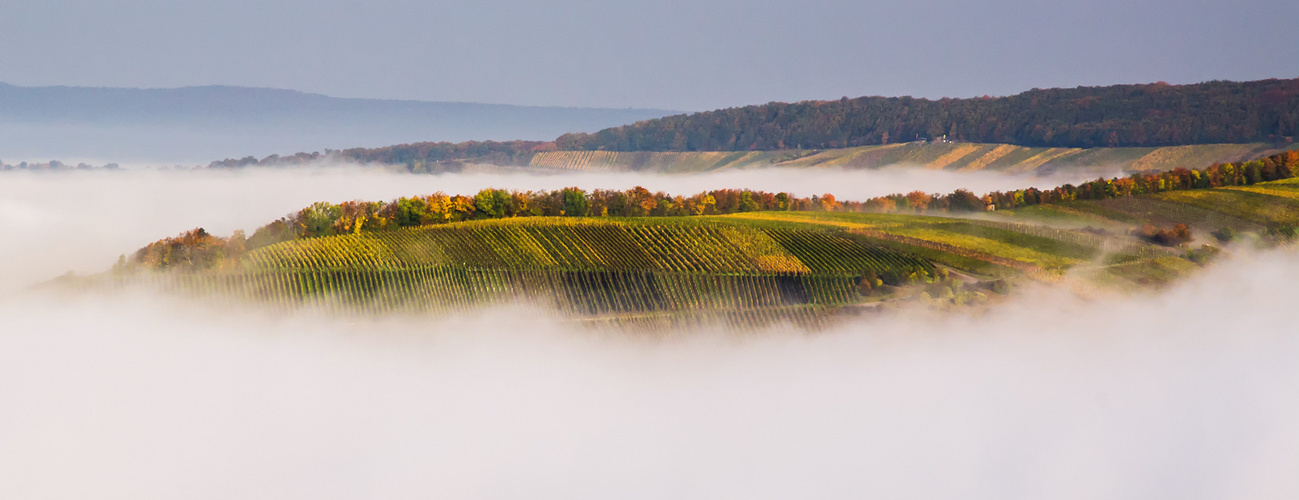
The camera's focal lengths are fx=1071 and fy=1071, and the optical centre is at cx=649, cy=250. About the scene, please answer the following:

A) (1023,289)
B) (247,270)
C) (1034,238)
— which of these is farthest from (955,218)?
(247,270)

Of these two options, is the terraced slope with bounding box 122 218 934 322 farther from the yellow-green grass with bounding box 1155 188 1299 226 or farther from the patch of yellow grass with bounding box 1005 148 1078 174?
the patch of yellow grass with bounding box 1005 148 1078 174

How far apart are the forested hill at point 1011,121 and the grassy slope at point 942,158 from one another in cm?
237

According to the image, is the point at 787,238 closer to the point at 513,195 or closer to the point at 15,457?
the point at 513,195

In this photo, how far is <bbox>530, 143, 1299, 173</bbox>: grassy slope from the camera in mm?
117812

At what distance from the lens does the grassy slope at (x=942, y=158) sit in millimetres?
117812

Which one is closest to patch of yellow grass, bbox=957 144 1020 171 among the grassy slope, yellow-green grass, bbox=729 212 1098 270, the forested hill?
the grassy slope

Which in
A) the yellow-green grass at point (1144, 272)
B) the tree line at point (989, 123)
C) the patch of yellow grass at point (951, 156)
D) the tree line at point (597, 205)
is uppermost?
the tree line at point (989, 123)

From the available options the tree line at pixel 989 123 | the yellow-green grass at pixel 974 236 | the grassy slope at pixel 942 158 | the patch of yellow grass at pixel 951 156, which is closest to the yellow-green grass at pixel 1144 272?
the yellow-green grass at pixel 974 236

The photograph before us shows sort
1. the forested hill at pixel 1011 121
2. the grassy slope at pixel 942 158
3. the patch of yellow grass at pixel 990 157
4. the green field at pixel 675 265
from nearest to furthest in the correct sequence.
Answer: the green field at pixel 675 265 → the grassy slope at pixel 942 158 → the forested hill at pixel 1011 121 → the patch of yellow grass at pixel 990 157

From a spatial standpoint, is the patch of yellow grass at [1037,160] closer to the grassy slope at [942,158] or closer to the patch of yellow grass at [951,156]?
the grassy slope at [942,158]

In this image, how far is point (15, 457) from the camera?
5797 centimetres

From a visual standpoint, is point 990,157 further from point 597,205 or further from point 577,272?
point 577,272

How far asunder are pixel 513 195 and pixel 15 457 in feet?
116

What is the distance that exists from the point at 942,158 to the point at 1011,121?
437 inches
